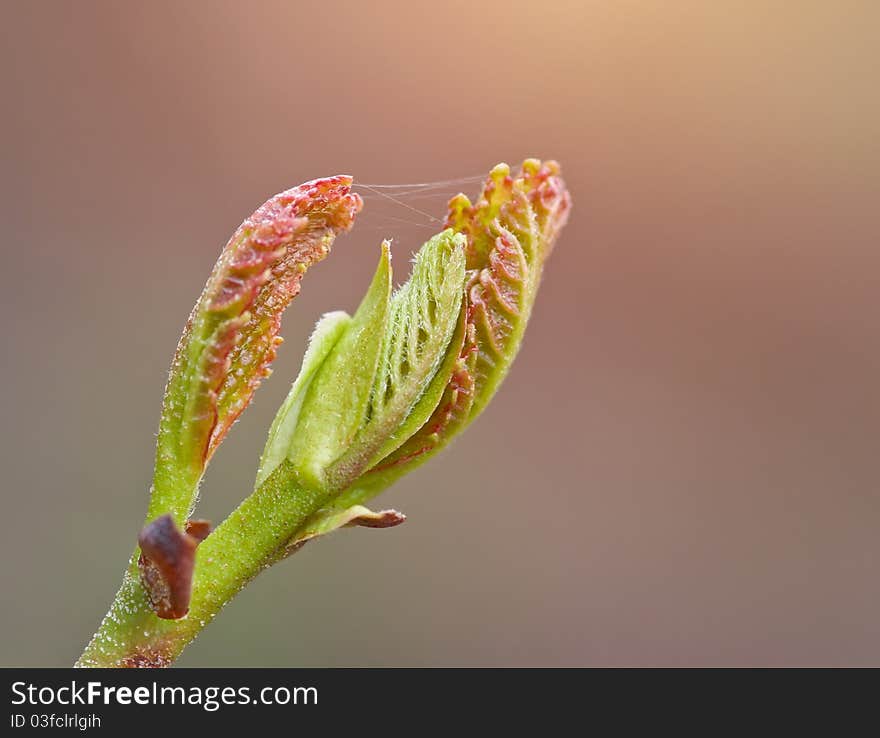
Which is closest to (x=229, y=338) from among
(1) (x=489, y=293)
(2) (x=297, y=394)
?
(2) (x=297, y=394)

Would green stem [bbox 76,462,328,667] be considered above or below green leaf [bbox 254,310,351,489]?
below

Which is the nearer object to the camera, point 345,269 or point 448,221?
point 448,221

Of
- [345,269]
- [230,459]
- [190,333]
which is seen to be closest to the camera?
[190,333]

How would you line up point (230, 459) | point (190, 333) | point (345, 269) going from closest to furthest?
1. point (190, 333)
2. point (230, 459)
3. point (345, 269)

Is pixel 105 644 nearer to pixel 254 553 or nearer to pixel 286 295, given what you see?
pixel 254 553


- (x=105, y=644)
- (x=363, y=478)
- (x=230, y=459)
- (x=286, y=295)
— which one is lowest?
(x=105, y=644)

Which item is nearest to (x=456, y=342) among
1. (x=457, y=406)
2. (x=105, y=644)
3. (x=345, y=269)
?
(x=457, y=406)
